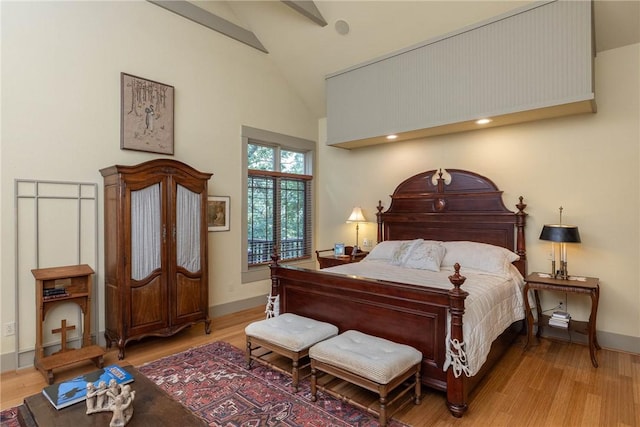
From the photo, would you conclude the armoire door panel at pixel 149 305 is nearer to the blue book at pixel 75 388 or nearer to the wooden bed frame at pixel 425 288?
the wooden bed frame at pixel 425 288

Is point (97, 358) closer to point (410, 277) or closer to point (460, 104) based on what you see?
point (410, 277)

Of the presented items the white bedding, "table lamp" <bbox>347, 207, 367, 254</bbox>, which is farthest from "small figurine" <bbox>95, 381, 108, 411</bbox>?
"table lamp" <bbox>347, 207, 367, 254</bbox>

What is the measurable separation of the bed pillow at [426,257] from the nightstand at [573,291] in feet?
2.94

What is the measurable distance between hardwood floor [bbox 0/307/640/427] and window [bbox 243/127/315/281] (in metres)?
2.02

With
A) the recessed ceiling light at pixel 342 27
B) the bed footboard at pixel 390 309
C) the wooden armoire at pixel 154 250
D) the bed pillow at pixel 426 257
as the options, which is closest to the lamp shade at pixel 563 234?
the bed pillow at pixel 426 257

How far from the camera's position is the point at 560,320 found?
355 centimetres

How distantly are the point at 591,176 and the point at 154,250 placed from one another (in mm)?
4683

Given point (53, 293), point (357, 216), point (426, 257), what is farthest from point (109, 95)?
point (426, 257)

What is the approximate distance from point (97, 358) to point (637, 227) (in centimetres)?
537

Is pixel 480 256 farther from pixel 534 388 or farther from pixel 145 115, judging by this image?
pixel 145 115

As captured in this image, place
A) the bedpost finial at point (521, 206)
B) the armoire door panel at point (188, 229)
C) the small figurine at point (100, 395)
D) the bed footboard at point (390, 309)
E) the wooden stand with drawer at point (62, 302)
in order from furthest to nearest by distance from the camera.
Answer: the bedpost finial at point (521, 206), the armoire door panel at point (188, 229), the wooden stand with drawer at point (62, 302), the bed footboard at point (390, 309), the small figurine at point (100, 395)

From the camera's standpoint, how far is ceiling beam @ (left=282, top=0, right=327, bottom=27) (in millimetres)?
4092

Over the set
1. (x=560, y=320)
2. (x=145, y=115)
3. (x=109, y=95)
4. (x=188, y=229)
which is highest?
(x=109, y=95)

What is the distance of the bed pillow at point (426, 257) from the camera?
12.7 ft
